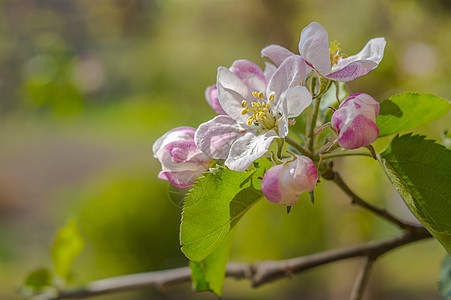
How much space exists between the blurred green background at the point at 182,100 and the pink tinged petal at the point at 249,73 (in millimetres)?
780

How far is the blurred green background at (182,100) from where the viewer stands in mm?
2303

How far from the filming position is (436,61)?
2574 millimetres

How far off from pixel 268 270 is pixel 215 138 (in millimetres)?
509

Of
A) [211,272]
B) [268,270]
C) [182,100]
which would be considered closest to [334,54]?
[211,272]

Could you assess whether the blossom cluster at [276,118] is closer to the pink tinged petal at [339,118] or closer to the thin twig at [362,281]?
the pink tinged petal at [339,118]

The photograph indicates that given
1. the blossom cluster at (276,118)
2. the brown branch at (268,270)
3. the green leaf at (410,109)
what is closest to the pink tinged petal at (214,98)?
the blossom cluster at (276,118)

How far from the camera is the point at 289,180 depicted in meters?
0.53

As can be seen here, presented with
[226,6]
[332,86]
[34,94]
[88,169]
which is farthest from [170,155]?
[88,169]

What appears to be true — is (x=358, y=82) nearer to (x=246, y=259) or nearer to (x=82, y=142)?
(x=246, y=259)

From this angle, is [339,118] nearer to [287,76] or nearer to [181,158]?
[287,76]

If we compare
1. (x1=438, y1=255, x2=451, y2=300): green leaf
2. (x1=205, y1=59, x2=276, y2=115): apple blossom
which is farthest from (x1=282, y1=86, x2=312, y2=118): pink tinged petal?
(x1=438, y1=255, x2=451, y2=300): green leaf

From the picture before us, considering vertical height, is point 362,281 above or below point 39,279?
above

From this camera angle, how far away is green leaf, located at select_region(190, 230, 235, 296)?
2.37 feet

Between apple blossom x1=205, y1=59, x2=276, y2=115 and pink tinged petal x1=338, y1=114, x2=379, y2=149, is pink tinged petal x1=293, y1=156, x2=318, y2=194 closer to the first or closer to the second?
pink tinged petal x1=338, y1=114, x2=379, y2=149
